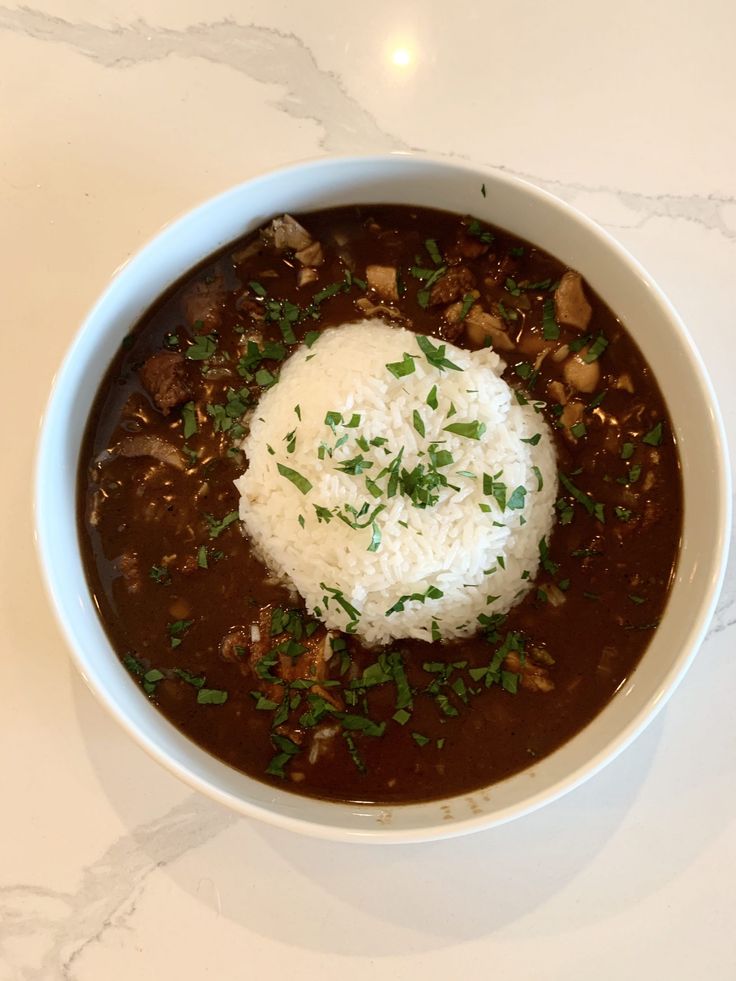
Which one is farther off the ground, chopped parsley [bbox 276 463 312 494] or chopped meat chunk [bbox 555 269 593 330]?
chopped meat chunk [bbox 555 269 593 330]

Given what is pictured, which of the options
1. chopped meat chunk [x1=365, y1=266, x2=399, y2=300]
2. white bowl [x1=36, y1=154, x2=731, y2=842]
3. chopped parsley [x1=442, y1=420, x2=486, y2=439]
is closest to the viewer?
white bowl [x1=36, y1=154, x2=731, y2=842]

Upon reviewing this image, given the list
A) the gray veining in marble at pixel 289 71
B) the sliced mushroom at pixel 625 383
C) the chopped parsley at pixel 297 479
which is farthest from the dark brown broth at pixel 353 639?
the gray veining in marble at pixel 289 71

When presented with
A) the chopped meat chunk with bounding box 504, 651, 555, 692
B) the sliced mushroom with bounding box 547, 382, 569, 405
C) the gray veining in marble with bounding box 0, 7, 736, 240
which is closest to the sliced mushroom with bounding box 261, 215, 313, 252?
the gray veining in marble with bounding box 0, 7, 736, 240

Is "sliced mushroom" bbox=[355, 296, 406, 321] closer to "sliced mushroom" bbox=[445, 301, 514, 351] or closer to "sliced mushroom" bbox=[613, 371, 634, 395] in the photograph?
"sliced mushroom" bbox=[445, 301, 514, 351]

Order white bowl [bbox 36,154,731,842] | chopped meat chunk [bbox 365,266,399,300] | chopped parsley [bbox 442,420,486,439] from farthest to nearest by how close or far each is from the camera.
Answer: chopped meat chunk [bbox 365,266,399,300], chopped parsley [bbox 442,420,486,439], white bowl [bbox 36,154,731,842]

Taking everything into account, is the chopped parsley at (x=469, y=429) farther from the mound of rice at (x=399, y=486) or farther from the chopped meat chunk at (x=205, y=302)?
the chopped meat chunk at (x=205, y=302)

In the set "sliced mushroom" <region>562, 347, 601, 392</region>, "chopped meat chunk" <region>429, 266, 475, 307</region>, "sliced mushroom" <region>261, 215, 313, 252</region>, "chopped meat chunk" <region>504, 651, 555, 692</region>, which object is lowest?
"chopped meat chunk" <region>504, 651, 555, 692</region>

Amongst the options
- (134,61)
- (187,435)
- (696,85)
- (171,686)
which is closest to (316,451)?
(187,435)

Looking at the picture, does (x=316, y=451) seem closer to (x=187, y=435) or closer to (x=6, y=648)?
(x=187, y=435)
